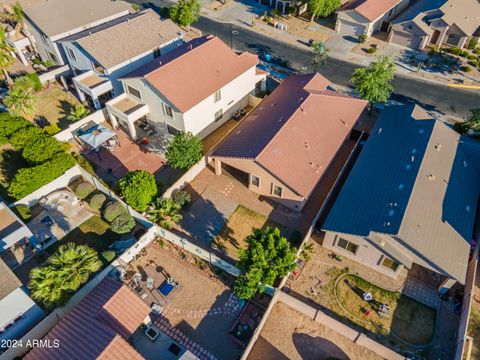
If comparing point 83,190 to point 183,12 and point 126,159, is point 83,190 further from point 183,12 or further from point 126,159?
point 183,12

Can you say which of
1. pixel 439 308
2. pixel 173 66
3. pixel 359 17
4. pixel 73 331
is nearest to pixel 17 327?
pixel 73 331

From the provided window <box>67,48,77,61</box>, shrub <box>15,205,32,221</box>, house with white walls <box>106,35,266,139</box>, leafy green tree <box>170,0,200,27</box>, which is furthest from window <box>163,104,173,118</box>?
leafy green tree <box>170,0,200,27</box>

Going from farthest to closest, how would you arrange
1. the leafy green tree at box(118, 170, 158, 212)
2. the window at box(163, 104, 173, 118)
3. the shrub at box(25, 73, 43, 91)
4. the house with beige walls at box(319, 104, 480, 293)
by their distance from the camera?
the shrub at box(25, 73, 43, 91), the window at box(163, 104, 173, 118), the leafy green tree at box(118, 170, 158, 212), the house with beige walls at box(319, 104, 480, 293)

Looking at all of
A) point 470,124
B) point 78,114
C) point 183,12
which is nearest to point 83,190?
point 78,114

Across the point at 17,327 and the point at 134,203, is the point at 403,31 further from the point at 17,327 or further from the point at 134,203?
the point at 17,327

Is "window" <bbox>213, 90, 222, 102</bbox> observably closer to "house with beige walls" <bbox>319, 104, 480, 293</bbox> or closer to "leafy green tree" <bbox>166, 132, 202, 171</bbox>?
"leafy green tree" <bbox>166, 132, 202, 171</bbox>

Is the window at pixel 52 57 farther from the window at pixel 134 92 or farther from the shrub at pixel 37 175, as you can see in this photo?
the shrub at pixel 37 175
